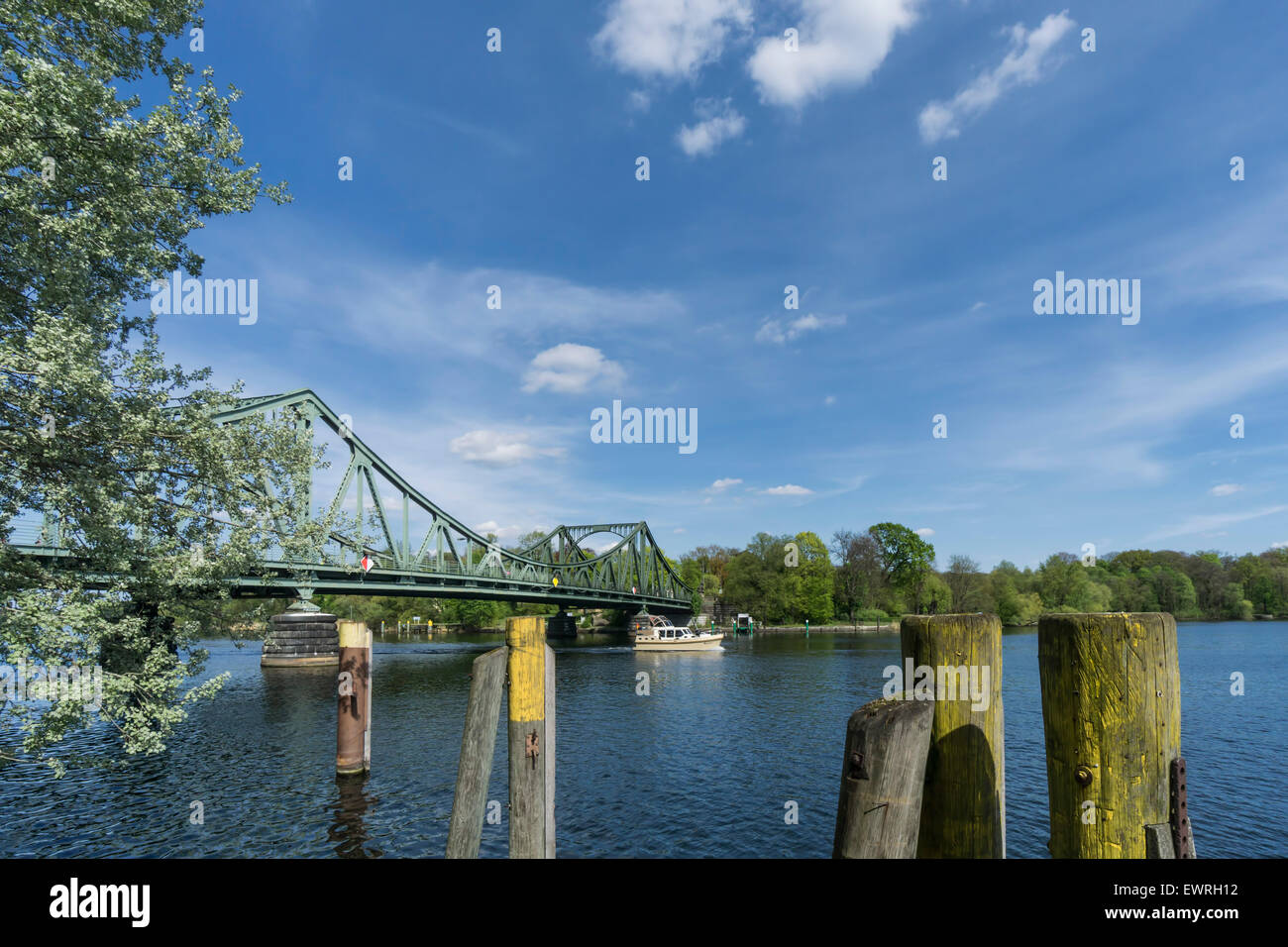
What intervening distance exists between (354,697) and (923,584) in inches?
3798

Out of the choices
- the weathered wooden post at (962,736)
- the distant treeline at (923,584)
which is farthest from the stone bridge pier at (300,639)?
the distant treeline at (923,584)

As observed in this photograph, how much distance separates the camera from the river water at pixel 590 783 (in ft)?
41.1

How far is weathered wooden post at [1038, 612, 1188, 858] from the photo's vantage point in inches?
105

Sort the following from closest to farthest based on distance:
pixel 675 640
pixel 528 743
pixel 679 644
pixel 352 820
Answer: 1. pixel 528 743
2. pixel 352 820
3. pixel 679 644
4. pixel 675 640

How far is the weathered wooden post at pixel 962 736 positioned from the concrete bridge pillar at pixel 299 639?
2021 inches

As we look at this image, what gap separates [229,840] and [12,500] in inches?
291

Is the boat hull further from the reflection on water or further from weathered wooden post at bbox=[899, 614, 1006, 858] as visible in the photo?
weathered wooden post at bbox=[899, 614, 1006, 858]

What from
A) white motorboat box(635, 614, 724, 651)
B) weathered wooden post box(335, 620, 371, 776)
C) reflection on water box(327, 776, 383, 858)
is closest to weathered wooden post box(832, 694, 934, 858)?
reflection on water box(327, 776, 383, 858)

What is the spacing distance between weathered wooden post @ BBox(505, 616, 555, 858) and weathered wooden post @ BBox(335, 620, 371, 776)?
40.0 feet

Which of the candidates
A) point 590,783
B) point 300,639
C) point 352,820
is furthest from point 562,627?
point 352,820

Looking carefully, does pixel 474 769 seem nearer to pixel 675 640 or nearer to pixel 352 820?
pixel 352 820

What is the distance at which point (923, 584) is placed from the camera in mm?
98625

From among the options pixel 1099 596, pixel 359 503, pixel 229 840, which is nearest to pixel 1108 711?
pixel 229 840
